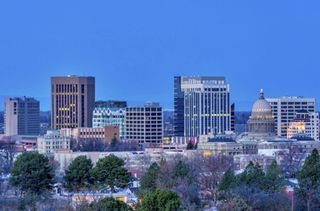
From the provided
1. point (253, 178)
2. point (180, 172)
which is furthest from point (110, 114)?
point (253, 178)

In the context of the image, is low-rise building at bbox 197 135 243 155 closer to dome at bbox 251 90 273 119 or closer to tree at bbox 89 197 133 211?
dome at bbox 251 90 273 119

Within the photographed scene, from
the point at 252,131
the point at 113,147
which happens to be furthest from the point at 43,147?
the point at 252,131

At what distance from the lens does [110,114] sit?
189 metres

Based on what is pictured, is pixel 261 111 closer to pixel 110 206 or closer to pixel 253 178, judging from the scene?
pixel 253 178

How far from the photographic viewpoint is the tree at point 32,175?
7788cm

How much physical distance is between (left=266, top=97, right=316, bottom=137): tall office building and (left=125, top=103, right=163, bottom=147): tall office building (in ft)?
56.6

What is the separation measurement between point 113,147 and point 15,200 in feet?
270

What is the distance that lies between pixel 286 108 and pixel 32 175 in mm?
116580

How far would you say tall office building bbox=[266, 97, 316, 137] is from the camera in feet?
618

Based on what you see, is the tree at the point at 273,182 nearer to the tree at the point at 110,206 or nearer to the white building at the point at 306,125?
the tree at the point at 110,206

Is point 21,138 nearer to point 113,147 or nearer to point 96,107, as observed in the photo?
point 96,107

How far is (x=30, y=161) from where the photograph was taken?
258 feet

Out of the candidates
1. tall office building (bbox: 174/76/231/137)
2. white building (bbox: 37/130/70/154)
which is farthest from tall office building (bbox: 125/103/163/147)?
white building (bbox: 37/130/70/154)

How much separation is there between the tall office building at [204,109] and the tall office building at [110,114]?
759 cm
